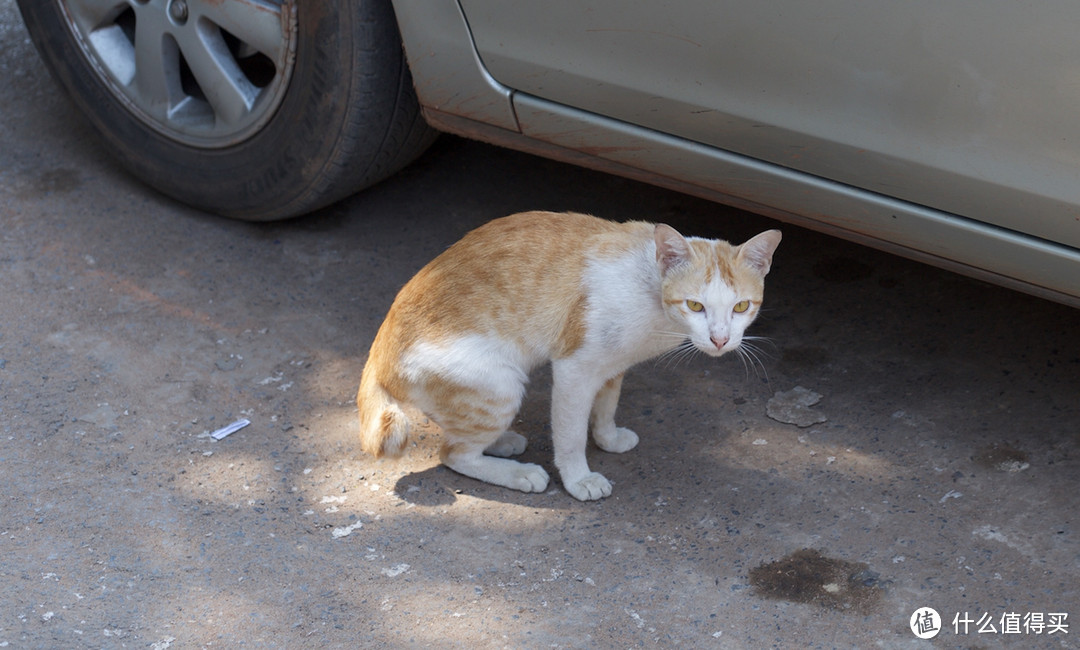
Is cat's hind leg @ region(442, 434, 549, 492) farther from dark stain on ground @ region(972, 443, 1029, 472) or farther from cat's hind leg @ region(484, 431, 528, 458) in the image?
dark stain on ground @ region(972, 443, 1029, 472)

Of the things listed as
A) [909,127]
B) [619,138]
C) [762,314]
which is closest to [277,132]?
[619,138]

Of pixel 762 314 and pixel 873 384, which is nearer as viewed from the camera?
pixel 873 384

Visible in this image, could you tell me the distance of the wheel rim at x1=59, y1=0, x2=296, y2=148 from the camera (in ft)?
10.7

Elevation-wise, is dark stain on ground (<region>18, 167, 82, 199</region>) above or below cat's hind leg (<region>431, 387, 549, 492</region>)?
above

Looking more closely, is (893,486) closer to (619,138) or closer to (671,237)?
(671,237)

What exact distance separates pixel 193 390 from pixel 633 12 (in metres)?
1.68

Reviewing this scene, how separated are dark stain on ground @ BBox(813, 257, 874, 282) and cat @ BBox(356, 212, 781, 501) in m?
1.03

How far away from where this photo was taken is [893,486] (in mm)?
2699

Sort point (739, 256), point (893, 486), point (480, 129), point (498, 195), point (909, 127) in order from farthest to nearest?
point (498, 195)
point (480, 129)
point (893, 486)
point (739, 256)
point (909, 127)

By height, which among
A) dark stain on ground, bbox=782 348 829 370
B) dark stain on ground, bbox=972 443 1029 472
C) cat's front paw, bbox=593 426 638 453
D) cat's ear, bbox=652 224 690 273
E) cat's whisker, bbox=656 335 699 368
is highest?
cat's ear, bbox=652 224 690 273

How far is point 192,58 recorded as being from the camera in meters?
3.45

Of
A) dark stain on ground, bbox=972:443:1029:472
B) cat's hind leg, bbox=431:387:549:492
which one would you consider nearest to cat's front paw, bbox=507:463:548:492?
cat's hind leg, bbox=431:387:549:492

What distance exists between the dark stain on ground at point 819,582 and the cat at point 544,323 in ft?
1.65

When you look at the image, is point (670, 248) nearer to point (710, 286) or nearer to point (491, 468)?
point (710, 286)
